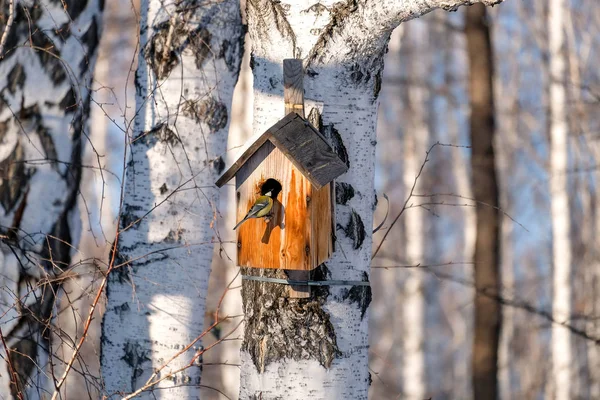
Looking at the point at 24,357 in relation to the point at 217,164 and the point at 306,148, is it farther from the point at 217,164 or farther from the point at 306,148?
the point at 306,148

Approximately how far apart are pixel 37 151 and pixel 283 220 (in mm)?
1435

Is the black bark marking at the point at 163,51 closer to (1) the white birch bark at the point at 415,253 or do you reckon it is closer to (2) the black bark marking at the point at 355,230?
(2) the black bark marking at the point at 355,230

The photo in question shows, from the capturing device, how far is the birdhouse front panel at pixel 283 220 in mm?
2209

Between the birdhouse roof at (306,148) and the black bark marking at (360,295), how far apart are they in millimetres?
391

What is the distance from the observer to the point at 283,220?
227 cm

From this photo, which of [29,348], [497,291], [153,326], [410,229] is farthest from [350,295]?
[410,229]

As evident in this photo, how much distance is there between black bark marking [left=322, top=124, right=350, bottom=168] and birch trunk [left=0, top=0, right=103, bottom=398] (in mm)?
1190

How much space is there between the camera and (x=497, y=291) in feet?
19.3

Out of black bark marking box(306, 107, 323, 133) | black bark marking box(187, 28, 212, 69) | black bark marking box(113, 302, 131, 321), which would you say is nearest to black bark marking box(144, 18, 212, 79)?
black bark marking box(187, 28, 212, 69)

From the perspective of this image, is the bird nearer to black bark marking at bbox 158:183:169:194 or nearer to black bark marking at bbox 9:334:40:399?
black bark marking at bbox 158:183:169:194

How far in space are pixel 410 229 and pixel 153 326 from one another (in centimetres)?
752

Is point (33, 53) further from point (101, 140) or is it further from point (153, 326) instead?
point (101, 140)

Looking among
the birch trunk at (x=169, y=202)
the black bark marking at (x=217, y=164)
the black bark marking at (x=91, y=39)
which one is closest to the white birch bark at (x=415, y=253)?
the black bark marking at (x=217, y=164)

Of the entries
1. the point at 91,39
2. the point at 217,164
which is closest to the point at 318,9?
the point at 217,164
